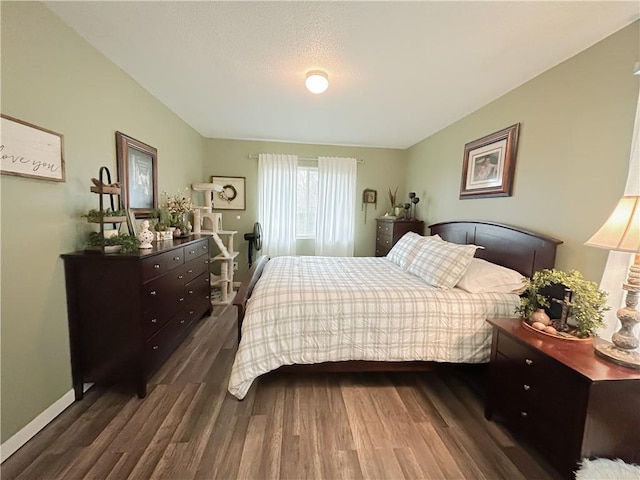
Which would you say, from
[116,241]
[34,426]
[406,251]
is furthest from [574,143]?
[34,426]

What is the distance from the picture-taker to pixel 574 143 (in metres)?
1.93

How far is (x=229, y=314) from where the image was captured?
11.3ft

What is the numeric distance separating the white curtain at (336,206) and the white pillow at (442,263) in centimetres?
219

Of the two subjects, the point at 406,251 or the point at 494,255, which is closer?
the point at 494,255

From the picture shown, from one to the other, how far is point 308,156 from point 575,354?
4.07 m

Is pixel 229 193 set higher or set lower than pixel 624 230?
higher

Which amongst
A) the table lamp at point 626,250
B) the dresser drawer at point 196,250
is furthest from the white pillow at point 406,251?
the dresser drawer at point 196,250

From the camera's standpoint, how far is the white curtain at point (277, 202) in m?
4.46

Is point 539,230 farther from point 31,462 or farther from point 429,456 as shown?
point 31,462

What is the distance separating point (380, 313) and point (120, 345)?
1814 millimetres

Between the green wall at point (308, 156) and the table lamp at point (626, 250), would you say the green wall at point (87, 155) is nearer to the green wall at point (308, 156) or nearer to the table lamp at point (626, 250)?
the table lamp at point (626, 250)

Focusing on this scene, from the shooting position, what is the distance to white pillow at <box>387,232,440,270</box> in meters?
2.86

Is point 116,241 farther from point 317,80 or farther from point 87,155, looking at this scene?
point 317,80

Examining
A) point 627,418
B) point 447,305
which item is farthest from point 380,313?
→ point 627,418
